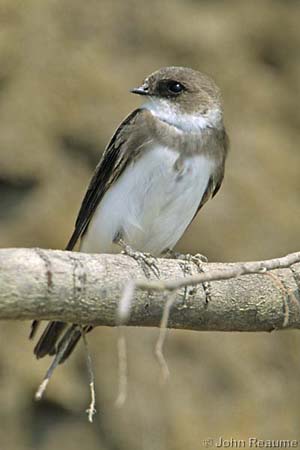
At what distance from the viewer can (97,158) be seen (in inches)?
168

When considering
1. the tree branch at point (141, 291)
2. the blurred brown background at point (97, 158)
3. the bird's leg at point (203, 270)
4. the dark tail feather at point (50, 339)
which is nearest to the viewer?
the tree branch at point (141, 291)

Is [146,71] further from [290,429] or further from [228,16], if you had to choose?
[290,429]

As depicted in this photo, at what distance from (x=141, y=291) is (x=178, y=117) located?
3.13 ft

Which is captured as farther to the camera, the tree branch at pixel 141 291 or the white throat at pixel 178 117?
the white throat at pixel 178 117

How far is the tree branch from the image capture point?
1.91 m

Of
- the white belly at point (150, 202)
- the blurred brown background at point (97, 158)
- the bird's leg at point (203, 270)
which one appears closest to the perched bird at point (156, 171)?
the white belly at point (150, 202)

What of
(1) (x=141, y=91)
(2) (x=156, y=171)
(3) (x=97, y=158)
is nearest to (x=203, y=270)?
(2) (x=156, y=171)

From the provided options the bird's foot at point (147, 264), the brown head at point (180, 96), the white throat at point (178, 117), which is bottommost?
the bird's foot at point (147, 264)

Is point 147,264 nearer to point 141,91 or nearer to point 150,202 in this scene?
point 150,202

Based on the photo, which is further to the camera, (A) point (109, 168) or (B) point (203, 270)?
(A) point (109, 168)

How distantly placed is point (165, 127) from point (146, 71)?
160 centimetres

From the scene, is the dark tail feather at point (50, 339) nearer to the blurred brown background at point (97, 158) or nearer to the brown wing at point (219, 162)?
the brown wing at point (219, 162)

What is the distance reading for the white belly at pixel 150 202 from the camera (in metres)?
2.83

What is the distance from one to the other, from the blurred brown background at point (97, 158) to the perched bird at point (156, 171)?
3.55ft
